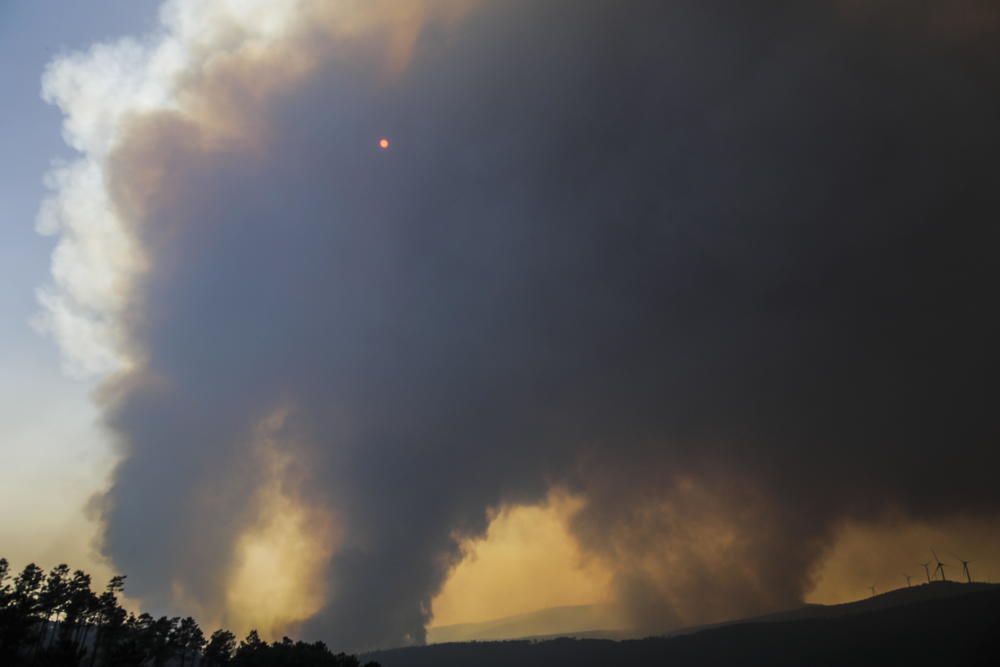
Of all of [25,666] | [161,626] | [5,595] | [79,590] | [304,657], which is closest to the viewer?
[25,666]

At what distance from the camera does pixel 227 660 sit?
183m

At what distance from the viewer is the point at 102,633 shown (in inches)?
5753

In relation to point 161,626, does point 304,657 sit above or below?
below

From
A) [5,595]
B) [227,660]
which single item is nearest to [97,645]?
[5,595]

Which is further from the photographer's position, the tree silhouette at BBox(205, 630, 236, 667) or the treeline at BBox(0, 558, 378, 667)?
the tree silhouette at BBox(205, 630, 236, 667)

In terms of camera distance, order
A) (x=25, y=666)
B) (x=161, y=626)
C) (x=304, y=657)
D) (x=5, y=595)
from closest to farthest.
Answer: (x=25, y=666) < (x=5, y=595) < (x=161, y=626) < (x=304, y=657)

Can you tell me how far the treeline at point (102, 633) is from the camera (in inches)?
3875

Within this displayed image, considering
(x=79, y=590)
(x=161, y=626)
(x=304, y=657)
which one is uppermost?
(x=79, y=590)

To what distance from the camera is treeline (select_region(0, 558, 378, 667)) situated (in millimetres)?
98438

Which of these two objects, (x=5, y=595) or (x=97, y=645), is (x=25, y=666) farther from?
(x=97, y=645)

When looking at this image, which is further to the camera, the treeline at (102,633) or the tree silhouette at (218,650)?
the tree silhouette at (218,650)

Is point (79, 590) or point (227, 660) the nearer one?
point (79, 590)

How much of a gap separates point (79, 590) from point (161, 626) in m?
27.5

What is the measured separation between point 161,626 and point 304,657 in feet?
151
